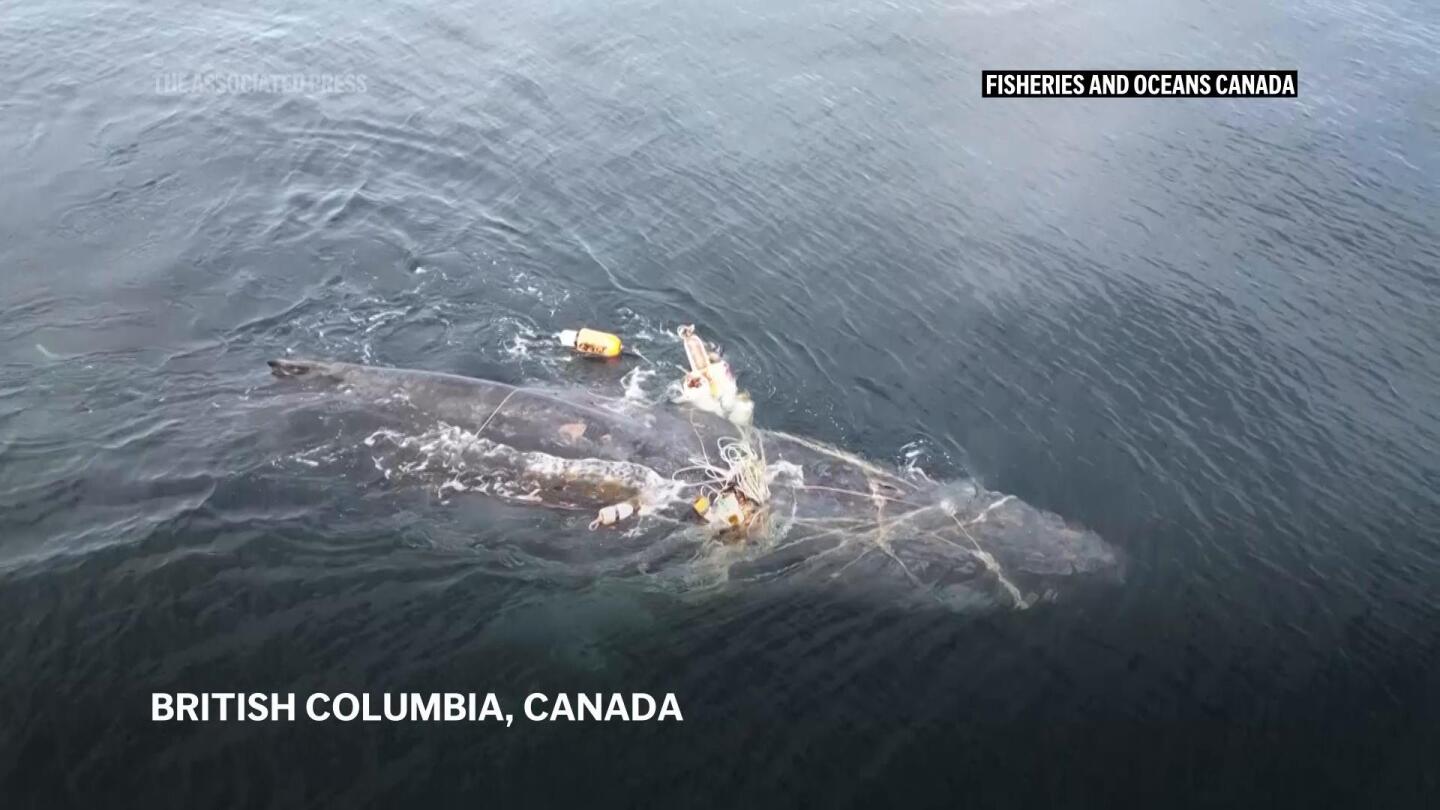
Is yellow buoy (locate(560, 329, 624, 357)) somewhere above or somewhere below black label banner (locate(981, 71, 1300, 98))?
below

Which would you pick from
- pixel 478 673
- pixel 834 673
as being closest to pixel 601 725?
pixel 478 673

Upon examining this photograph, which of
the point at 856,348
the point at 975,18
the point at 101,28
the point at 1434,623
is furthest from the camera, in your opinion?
the point at 975,18

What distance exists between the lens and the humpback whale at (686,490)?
28312mm

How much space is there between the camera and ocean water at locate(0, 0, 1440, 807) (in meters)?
24.7

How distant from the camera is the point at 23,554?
→ 26.6 meters

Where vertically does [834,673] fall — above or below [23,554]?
below

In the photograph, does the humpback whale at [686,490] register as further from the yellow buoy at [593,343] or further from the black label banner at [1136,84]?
the black label banner at [1136,84]

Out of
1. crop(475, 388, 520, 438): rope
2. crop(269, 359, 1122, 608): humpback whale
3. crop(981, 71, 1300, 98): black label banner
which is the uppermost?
crop(981, 71, 1300, 98): black label banner

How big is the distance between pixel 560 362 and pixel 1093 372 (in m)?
19.4

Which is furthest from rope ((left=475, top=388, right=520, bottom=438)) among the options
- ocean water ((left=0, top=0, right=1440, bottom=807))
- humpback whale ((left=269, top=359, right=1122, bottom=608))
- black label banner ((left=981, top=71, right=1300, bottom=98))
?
black label banner ((left=981, top=71, right=1300, bottom=98))

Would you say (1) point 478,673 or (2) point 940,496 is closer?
(1) point 478,673

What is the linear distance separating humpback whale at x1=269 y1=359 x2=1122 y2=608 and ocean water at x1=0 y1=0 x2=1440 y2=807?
0.98 m

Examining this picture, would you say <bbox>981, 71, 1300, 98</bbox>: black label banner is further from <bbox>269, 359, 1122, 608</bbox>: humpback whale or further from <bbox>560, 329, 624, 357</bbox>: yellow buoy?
<bbox>269, 359, 1122, 608</bbox>: humpback whale

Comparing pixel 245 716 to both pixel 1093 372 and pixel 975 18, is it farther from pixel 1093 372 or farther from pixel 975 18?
pixel 975 18
